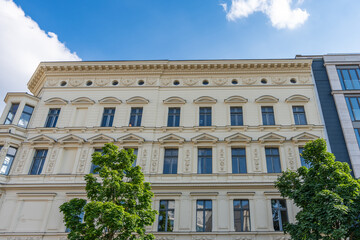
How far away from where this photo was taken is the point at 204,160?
21.0 meters

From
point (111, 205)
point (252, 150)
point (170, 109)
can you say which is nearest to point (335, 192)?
point (252, 150)

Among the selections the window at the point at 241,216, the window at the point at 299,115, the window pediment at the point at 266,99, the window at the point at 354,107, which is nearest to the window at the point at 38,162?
the window at the point at 241,216

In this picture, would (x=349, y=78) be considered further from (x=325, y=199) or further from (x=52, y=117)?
(x=52, y=117)

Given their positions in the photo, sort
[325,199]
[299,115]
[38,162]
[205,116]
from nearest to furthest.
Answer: [325,199] < [38,162] < [299,115] < [205,116]

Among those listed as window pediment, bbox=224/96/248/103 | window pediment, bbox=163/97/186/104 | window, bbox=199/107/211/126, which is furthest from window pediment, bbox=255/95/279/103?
window pediment, bbox=163/97/186/104

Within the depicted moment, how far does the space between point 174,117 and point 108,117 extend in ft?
18.5

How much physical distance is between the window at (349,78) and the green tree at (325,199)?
37.8 ft

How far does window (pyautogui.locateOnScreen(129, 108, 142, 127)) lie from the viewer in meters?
23.0

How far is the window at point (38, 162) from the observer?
833 inches

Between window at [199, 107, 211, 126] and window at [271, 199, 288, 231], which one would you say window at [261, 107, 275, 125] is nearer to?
window at [199, 107, 211, 126]

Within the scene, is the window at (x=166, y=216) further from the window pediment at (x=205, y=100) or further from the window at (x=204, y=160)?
the window pediment at (x=205, y=100)

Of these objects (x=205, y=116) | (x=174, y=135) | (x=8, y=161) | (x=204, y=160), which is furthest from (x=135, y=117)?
(x=8, y=161)

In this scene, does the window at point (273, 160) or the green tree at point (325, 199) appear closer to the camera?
the green tree at point (325, 199)

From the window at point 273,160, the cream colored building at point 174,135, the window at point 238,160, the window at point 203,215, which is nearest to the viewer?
the window at point 203,215
